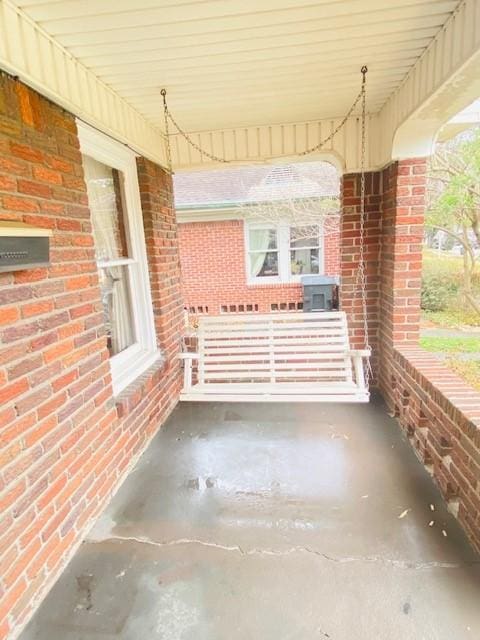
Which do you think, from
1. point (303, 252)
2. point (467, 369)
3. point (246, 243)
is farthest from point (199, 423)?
point (303, 252)

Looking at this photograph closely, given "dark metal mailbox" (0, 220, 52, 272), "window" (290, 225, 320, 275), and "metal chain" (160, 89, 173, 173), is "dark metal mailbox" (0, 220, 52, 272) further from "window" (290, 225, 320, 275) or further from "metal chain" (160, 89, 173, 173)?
"window" (290, 225, 320, 275)

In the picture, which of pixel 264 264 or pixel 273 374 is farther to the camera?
pixel 264 264

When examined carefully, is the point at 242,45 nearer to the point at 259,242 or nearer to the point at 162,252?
the point at 162,252

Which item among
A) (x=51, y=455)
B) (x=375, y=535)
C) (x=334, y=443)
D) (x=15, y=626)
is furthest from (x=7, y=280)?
(x=334, y=443)

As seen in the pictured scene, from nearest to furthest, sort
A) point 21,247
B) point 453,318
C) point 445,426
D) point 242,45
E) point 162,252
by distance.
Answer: point 21,247 < point 242,45 < point 445,426 < point 162,252 < point 453,318

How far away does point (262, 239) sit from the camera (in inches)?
326

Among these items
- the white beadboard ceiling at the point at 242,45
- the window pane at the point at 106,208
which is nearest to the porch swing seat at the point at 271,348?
the window pane at the point at 106,208

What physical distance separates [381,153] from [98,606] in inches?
141

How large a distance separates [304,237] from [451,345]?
13.7 ft

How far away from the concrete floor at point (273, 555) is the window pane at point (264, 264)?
240 inches

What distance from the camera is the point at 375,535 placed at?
1.84m

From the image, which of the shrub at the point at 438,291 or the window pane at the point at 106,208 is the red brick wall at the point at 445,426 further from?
the shrub at the point at 438,291

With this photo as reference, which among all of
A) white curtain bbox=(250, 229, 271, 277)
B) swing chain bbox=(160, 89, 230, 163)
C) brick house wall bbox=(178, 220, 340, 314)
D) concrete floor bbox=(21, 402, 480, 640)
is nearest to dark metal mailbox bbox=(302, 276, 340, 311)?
brick house wall bbox=(178, 220, 340, 314)

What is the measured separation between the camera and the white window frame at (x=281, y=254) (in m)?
8.16
